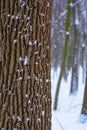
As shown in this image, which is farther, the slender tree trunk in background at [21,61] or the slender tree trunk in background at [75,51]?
the slender tree trunk in background at [75,51]

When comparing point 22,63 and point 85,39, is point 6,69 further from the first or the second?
point 85,39

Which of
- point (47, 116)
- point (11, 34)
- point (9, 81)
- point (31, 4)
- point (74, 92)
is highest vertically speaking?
point (31, 4)

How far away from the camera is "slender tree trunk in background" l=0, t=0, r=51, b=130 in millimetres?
3055

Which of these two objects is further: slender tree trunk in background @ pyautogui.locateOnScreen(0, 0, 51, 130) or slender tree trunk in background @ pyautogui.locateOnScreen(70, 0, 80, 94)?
slender tree trunk in background @ pyautogui.locateOnScreen(70, 0, 80, 94)

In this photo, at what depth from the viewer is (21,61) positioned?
10.1ft

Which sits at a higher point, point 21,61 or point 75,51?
point 21,61

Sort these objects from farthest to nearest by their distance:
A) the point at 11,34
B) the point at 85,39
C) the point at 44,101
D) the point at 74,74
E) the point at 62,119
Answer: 1. the point at 85,39
2. the point at 74,74
3. the point at 62,119
4. the point at 44,101
5. the point at 11,34

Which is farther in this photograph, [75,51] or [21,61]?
[75,51]

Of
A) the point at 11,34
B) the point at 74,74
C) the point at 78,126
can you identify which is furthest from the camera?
the point at 74,74

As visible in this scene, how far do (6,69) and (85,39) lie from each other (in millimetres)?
14586

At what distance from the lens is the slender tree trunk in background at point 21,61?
10.0 feet

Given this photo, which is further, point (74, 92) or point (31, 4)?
point (74, 92)

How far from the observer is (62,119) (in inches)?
335

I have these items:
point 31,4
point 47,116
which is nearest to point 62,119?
point 47,116
